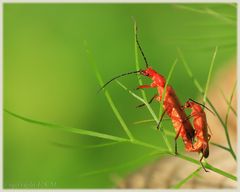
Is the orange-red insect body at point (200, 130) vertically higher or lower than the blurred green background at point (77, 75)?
higher

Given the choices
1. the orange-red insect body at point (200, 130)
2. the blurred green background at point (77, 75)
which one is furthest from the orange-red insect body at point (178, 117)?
the blurred green background at point (77, 75)

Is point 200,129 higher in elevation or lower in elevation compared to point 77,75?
higher

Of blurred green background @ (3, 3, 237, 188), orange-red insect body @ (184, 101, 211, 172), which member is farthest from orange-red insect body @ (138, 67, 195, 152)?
blurred green background @ (3, 3, 237, 188)

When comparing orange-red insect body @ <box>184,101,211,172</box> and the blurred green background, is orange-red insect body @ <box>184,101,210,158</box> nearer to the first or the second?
orange-red insect body @ <box>184,101,211,172</box>

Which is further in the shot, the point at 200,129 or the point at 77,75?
the point at 77,75

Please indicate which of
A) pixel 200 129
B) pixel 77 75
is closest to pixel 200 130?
pixel 200 129

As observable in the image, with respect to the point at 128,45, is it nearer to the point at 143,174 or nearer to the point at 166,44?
the point at 166,44

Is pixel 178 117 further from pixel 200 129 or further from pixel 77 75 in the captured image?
pixel 77 75

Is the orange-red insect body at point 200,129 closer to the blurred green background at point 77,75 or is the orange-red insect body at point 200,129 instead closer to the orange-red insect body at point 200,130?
the orange-red insect body at point 200,130

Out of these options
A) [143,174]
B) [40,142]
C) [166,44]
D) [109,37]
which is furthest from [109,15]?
[143,174]
